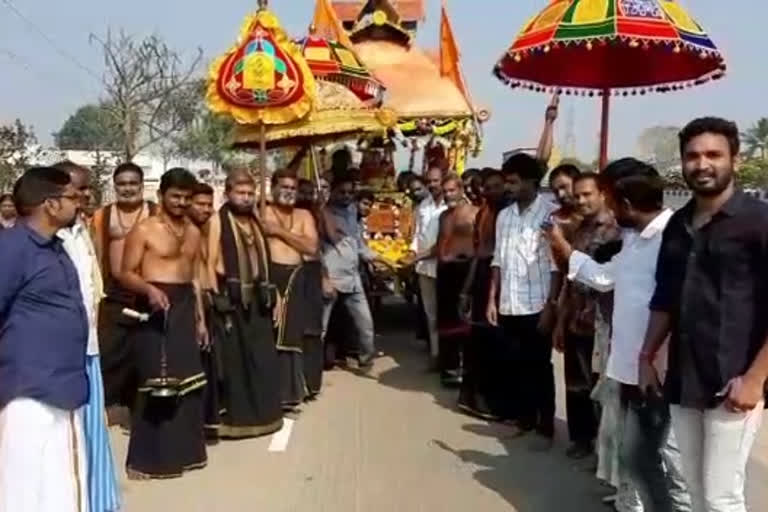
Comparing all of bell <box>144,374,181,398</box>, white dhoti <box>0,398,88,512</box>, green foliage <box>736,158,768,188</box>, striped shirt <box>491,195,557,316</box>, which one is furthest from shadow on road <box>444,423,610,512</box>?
green foliage <box>736,158,768,188</box>

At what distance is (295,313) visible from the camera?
25.3 feet

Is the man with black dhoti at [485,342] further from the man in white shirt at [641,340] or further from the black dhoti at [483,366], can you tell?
the man in white shirt at [641,340]

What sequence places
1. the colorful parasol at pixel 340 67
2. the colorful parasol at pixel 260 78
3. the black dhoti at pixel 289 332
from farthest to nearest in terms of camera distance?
the colorful parasol at pixel 340 67 → the colorful parasol at pixel 260 78 → the black dhoti at pixel 289 332

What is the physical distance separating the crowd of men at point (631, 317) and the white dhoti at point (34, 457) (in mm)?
2243

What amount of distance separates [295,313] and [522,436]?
1.90 meters

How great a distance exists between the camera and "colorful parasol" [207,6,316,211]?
8242 millimetres

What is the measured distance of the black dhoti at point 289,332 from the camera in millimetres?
7539

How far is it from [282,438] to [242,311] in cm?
86

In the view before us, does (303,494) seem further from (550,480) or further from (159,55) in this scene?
(159,55)

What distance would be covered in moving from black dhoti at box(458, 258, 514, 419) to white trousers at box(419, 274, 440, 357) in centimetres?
166

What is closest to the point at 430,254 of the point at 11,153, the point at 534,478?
the point at 534,478

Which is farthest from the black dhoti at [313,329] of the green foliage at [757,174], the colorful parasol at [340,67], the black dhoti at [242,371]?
the green foliage at [757,174]

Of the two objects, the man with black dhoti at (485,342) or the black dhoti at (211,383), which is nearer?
the black dhoti at (211,383)

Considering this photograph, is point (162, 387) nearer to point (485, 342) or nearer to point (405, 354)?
point (485, 342)
